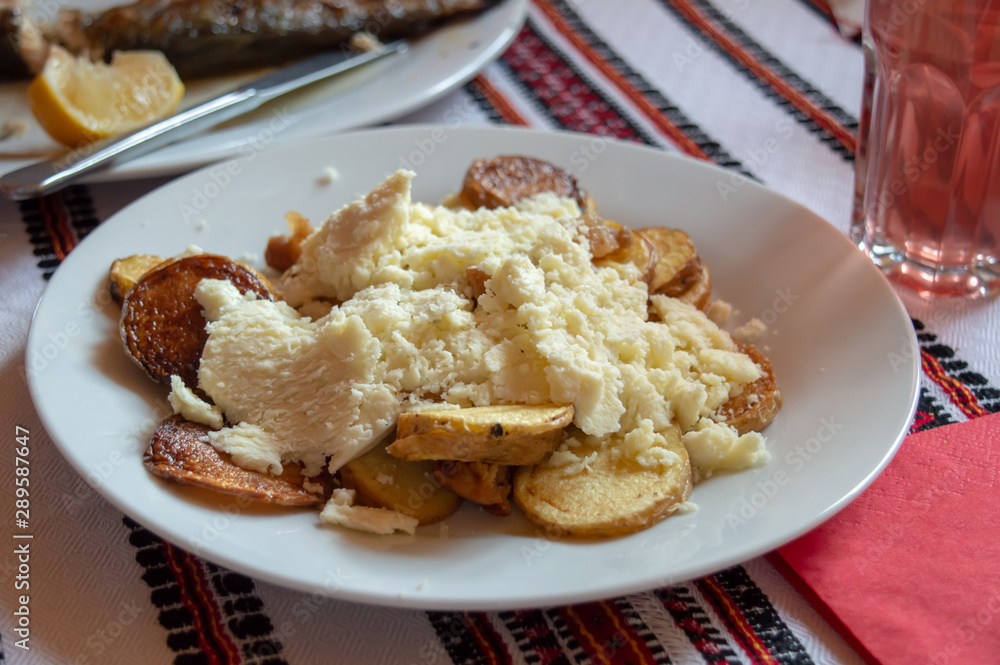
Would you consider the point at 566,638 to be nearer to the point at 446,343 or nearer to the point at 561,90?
the point at 446,343

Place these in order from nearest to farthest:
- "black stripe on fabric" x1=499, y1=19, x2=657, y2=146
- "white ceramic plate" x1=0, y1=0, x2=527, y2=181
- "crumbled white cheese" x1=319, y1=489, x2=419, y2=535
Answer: "crumbled white cheese" x1=319, y1=489, x2=419, y2=535 → "white ceramic plate" x1=0, y1=0, x2=527, y2=181 → "black stripe on fabric" x1=499, y1=19, x2=657, y2=146

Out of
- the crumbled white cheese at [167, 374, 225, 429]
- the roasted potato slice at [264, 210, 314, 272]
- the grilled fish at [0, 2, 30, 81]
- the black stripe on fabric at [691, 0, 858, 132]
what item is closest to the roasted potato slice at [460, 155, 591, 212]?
the roasted potato slice at [264, 210, 314, 272]

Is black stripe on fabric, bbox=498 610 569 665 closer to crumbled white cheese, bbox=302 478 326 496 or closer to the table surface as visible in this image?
the table surface

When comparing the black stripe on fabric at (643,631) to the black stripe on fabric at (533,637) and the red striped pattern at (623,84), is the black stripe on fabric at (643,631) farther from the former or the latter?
the red striped pattern at (623,84)

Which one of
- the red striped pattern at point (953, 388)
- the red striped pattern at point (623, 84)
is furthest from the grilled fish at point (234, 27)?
the red striped pattern at point (953, 388)

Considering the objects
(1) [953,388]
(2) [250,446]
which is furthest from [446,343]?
(1) [953,388]
